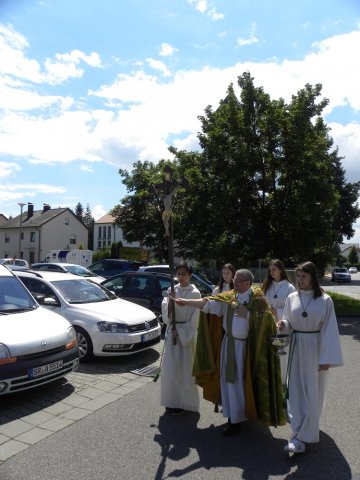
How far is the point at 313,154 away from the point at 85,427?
50.6ft

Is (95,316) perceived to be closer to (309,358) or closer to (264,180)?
(309,358)

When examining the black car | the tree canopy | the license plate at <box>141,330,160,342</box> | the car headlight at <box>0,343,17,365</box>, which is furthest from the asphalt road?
the tree canopy

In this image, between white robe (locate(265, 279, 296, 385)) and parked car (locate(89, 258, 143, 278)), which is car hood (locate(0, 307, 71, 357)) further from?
parked car (locate(89, 258, 143, 278))

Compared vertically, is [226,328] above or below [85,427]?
above

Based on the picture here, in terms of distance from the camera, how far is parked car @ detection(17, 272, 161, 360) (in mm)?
7965

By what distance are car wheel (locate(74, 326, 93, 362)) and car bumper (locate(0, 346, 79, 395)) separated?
1.56 metres

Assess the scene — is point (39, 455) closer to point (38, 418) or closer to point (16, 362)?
point (38, 418)

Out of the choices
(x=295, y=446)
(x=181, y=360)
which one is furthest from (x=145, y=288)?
(x=295, y=446)

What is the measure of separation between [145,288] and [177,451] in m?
7.34

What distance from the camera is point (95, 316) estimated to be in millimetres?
8133

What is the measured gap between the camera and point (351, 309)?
1742cm

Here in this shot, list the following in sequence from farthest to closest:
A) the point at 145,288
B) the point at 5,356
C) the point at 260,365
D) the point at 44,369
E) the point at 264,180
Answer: the point at 264,180
the point at 145,288
the point at 44,369
the point at 5,356
the point at 260,365

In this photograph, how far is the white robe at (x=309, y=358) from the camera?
14.2 ft

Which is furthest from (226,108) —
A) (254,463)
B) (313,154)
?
(254,463)
